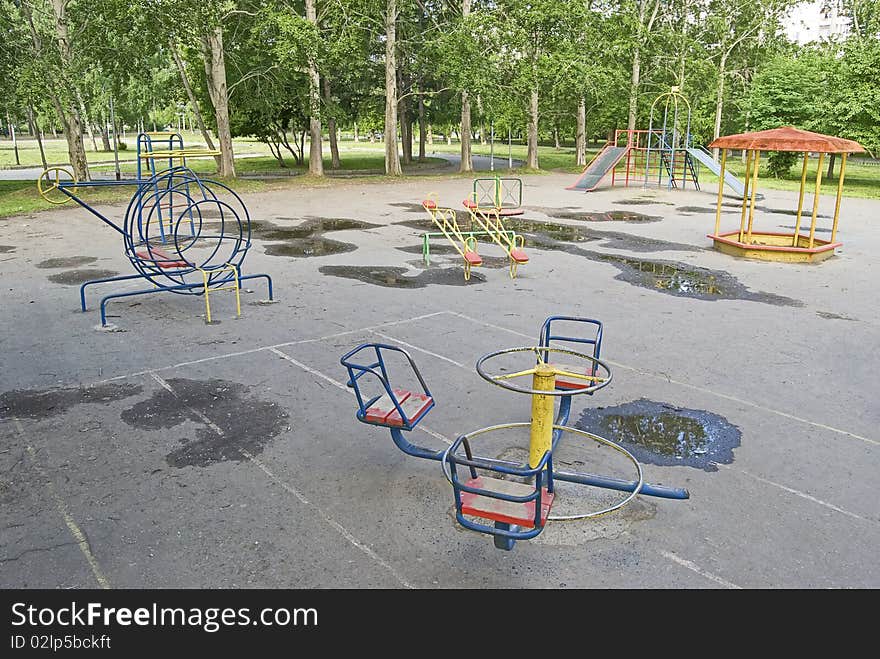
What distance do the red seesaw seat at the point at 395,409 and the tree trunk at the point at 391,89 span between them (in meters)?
26.5

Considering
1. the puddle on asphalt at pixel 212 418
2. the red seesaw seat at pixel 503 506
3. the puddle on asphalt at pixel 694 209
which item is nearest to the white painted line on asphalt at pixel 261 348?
the puddle on asphalt at pixel 212 418

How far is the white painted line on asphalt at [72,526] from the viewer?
168 inches

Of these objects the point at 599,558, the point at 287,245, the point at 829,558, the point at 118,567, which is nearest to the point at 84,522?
the point at 118,567

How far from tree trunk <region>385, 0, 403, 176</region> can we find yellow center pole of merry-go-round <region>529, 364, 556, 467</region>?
27074mm

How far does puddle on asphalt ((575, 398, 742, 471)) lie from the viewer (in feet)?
19.1

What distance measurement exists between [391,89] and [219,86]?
700 cm

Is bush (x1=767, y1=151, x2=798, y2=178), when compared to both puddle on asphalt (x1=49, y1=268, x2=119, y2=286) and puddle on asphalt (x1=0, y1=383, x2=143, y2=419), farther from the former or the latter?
puddle on asphalt (x1=0, y1=383, x2=143, y2=419)

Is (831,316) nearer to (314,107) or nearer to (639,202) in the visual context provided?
(639,202)

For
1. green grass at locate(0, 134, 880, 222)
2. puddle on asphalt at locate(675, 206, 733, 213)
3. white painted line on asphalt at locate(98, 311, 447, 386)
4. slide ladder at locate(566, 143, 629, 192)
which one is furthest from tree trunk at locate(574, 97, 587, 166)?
white painted line on asphalt at locate(98, 311, 447, 386)

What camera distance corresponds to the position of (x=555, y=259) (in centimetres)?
1403

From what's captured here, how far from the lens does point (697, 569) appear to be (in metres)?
4.34

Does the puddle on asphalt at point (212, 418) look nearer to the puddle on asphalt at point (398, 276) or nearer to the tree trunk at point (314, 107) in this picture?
the puddle on asphalt at point (398, 276)

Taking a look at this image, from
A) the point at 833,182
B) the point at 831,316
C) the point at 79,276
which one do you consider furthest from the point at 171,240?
the point at 833,182
